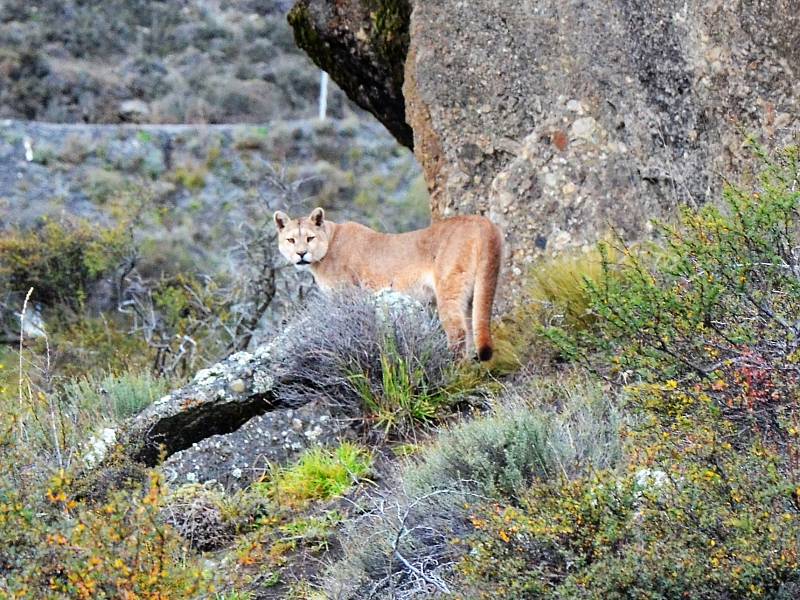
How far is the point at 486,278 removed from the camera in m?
7.89

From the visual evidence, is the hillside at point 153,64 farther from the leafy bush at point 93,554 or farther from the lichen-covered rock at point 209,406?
the leafy bush at point 93,554

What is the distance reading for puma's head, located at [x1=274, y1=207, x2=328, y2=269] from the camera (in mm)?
9594

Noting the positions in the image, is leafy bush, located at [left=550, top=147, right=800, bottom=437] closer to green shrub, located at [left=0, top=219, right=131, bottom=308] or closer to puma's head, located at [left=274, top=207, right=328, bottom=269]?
puma's head, located at [left=274, top=207, right=328, bottom=269]

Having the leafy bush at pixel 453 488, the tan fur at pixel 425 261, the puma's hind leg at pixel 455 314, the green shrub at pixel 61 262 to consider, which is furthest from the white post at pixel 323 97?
the leafy bush at pixel 453 488

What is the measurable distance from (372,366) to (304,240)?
7.83 ft

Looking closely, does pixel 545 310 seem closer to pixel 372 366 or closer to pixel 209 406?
pixel 372 366

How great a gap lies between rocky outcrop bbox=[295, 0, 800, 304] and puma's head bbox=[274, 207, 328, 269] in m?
1.41

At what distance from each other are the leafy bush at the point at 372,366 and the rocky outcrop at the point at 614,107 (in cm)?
127

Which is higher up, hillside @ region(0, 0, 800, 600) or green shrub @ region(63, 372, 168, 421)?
hillside @ region(0, 0, 800, 600)

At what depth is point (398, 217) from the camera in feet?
76.8

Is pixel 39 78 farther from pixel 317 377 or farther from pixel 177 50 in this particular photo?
pixel 317 377

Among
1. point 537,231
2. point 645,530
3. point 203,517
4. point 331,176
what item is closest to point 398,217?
point 331,176

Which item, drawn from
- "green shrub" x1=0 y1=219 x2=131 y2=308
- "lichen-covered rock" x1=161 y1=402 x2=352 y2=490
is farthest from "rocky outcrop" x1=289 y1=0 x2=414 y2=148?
"green shrub" x1=0 y1=219 x2=131 y2=308

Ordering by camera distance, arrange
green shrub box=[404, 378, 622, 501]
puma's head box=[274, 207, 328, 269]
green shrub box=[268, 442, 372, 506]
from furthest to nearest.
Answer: puma's head box=[274, 207, 328, 269], green shrub box=[268, 442, 372, 506], green shrub box=[404, 378, 622, 501]
